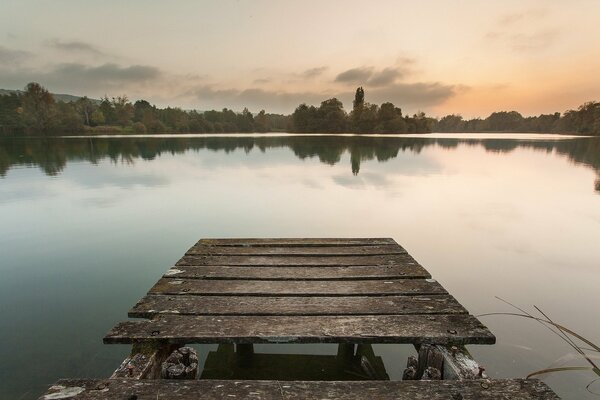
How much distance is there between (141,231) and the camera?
9109mm

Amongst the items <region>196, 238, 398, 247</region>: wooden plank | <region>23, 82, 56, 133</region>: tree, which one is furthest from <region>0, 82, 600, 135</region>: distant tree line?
<region>196, 238, 398, 247</region>: wooden plank

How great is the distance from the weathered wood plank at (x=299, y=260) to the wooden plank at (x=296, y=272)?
0.14 m

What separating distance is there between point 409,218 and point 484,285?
483 centimetres

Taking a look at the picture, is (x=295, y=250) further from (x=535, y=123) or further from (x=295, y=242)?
(x=535, y=123)

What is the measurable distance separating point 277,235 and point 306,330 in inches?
253

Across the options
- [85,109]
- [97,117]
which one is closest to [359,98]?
[97,117]

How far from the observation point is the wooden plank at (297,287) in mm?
3566

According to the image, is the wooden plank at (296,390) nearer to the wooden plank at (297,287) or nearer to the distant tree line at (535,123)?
the wooden plank at (297,287)

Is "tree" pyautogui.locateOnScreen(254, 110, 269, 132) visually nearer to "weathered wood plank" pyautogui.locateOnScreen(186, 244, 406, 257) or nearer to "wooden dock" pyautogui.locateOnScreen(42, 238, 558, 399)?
"weathered wood plank" pyautogui.locateOnScreen(186, 244, 406, 257)

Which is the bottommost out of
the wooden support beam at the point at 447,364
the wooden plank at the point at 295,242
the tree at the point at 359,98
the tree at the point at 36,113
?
the wooden support beam at the point at 447,364

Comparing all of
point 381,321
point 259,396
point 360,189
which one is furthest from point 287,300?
point 360,189

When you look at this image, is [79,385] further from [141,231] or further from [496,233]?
[496,233]

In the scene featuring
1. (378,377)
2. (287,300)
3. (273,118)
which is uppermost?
(273,118)

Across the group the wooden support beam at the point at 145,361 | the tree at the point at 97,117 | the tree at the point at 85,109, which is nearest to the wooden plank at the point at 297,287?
the wooden support beam at the point at 145,361
